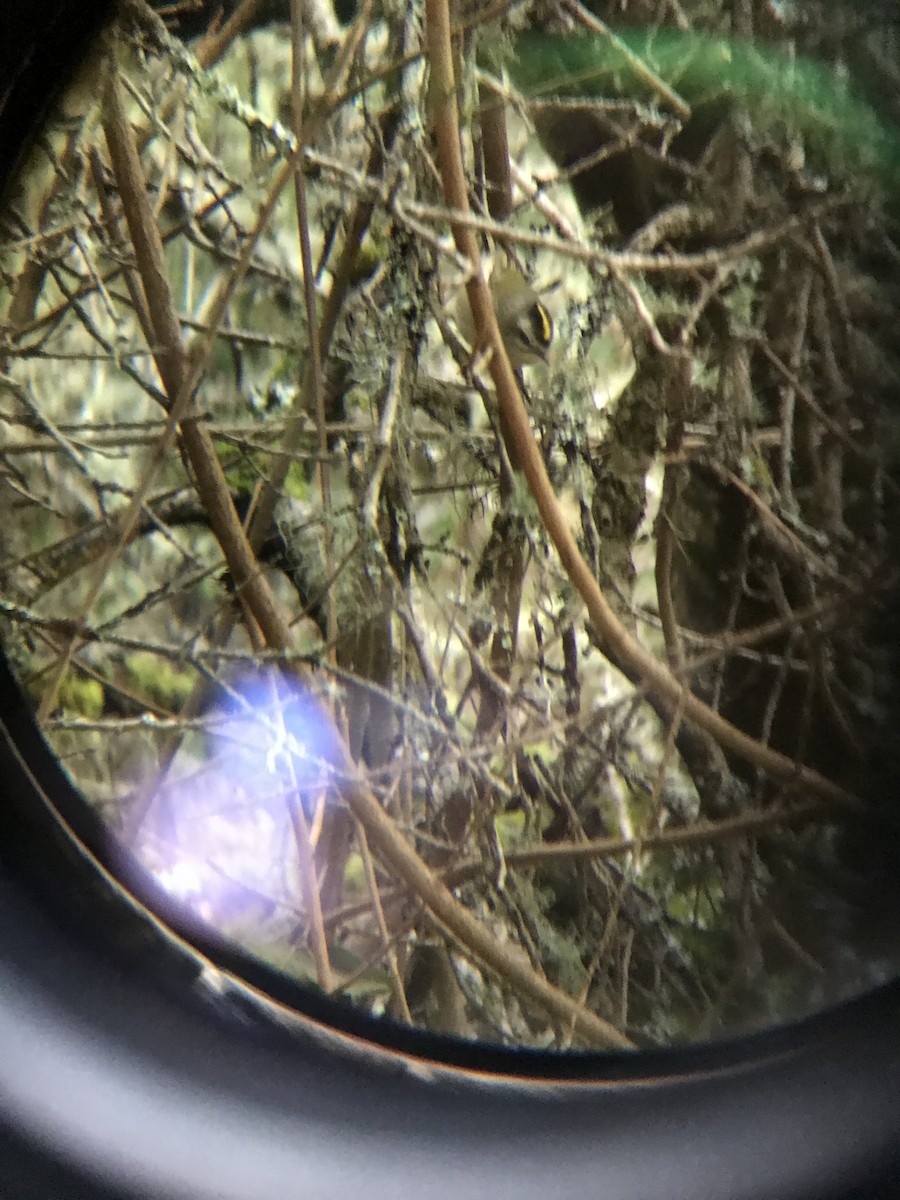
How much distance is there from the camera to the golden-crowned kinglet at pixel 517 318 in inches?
13.3

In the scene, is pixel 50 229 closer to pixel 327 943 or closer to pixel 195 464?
pixel 195 464

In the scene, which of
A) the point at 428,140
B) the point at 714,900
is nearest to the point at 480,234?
the point at 428,140

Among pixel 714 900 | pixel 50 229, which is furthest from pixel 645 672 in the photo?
pixel 50 229

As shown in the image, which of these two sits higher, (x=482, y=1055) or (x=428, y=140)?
(x=428, y=140)

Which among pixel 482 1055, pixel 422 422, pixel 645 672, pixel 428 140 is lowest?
pixel 482 1055

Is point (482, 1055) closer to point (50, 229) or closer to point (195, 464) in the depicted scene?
point (195, 464)

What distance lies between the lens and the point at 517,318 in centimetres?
34

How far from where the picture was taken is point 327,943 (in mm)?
377

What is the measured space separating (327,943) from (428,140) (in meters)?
0.37

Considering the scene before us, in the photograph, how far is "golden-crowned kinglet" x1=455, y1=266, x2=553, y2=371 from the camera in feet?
1.11

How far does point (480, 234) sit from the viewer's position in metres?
0.34

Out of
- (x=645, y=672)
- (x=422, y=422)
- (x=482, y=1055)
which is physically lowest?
(x=482, y=1055)

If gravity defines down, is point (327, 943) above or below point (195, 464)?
below

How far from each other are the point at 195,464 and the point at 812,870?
1.18ft
